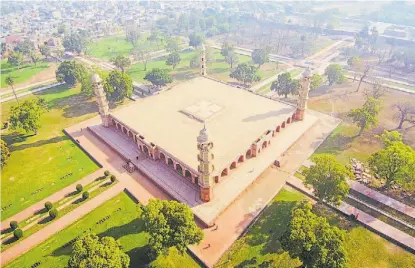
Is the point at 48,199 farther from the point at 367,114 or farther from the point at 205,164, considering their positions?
the point at 367,114

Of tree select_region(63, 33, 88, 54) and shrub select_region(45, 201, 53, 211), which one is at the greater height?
tree select_region(63, 33, 88, 54)

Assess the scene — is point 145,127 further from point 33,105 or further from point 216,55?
point 216,55

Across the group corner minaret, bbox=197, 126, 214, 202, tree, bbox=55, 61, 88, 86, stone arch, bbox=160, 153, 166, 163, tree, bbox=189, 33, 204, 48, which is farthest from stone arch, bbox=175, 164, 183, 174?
tree, bbox=189, 33, 204, 48

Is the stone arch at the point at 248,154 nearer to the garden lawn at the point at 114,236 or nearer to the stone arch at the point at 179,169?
the stone arch at the point at 179,169

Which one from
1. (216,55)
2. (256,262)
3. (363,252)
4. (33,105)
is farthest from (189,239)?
(216,55)

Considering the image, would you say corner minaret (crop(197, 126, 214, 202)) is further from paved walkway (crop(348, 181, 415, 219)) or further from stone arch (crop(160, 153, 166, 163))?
paved walkway (crop(348, 181, 415, 219))

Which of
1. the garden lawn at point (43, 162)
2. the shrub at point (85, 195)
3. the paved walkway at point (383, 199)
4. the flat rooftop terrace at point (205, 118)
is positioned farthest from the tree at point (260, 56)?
the shrub at point (85, 195)
